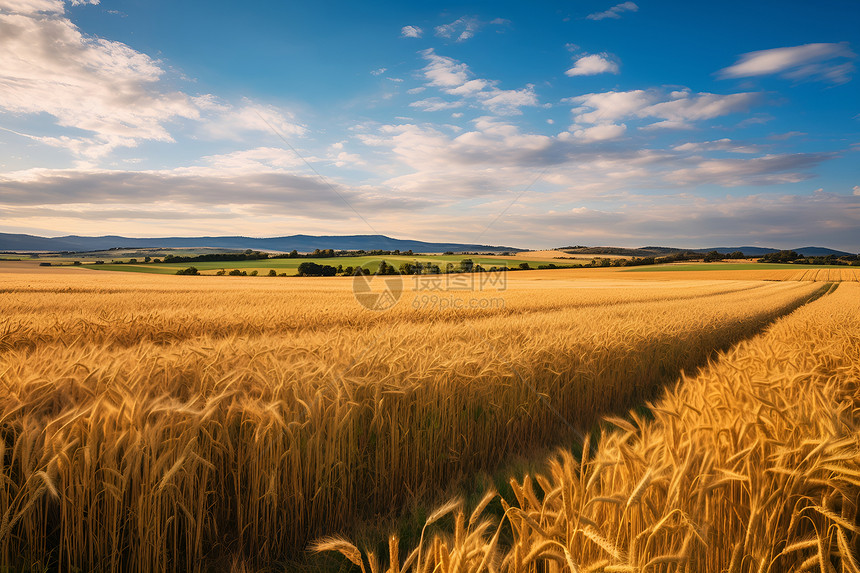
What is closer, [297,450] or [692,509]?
[692,509]

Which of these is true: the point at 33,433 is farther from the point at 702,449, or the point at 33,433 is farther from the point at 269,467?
the point at 702,449

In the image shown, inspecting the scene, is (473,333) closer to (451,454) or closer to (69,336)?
(451,454)

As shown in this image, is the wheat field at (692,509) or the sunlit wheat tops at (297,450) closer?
the wheat field at (692,509)

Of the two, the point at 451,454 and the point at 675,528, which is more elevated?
the point at 675,528

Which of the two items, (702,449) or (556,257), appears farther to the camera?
(556,257)

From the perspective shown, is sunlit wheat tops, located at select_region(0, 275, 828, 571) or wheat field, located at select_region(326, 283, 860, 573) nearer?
wheat field, located at select_region(326, 283, 860, 573)

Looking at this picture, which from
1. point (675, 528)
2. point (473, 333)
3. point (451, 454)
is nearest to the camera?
point (675, 528)

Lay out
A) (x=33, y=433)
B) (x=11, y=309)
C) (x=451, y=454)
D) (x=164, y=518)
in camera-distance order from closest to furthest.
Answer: (x=33, y=433)
(x=164, y=518)
(x=451, y=454)
(x=11, y=309)

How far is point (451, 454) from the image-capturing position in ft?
12.2

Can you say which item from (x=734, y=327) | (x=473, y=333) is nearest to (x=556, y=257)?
(x=734, y=327)

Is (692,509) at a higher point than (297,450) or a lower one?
higher

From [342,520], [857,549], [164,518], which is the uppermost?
[857,549]

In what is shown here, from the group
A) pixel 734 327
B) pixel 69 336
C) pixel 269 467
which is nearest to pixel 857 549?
pixel 269 467

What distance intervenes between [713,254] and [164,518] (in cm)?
10476
